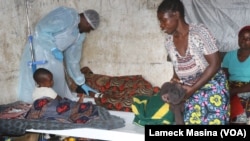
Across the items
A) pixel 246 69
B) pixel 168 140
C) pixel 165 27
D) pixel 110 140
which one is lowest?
pixel 110 140

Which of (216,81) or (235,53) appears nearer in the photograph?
(216,81)

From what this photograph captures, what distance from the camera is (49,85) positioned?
3.45 meters

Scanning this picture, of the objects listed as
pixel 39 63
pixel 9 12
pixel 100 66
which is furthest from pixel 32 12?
pixel 100 66

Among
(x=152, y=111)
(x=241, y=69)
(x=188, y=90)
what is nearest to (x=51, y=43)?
(x=152, y=111)

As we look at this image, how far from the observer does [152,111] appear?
2766mm

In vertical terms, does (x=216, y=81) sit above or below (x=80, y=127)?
above

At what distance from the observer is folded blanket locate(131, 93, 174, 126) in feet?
8.79

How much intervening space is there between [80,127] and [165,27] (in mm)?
1165

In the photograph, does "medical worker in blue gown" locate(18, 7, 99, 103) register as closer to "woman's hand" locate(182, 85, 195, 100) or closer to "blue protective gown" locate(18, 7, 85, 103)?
"blue protective gown" locate(18, 7, 85, 103)

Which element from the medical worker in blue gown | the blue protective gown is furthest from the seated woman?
the blue protective gown

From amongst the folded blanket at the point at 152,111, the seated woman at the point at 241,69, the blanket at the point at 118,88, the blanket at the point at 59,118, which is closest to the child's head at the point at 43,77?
the blanket at the point at 59,118

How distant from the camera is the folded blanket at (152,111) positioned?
2.68 m

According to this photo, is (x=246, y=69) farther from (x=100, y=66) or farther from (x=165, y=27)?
(x=100, y=66)

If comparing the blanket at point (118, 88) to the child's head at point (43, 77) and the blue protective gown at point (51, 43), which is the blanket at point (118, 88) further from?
the child's head at point (43, 77)
